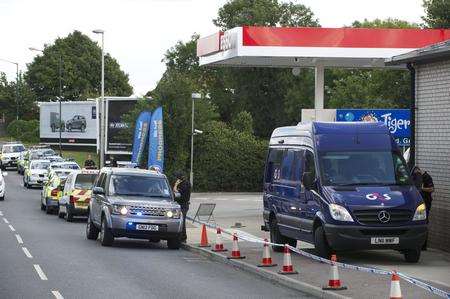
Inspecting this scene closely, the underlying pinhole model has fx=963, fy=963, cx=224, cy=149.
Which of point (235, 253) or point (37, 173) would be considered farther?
point (37, 173)

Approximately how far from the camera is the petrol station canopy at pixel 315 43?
35.8m

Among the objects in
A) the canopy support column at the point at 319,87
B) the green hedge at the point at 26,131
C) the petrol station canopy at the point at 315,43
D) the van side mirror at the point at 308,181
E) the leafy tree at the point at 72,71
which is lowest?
the van side mirror at the point at 308,181

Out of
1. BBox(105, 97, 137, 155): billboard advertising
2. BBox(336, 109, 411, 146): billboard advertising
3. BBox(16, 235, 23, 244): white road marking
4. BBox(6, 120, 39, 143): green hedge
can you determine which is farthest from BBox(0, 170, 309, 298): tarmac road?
BBox(6, 120, 39, 143): green hedge

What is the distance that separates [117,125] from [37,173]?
8.09 meters

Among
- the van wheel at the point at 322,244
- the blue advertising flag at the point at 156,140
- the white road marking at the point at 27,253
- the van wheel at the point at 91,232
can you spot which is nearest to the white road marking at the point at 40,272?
the white road marking at the point at 27,253

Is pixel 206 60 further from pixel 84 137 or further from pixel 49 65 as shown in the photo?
pixel 49 65

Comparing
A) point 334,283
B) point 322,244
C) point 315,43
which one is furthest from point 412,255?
point 315,43

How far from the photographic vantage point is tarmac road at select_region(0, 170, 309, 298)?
14.3m

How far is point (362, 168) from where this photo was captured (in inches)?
734

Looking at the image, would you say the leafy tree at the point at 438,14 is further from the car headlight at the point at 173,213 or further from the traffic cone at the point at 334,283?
the traffic cone at the point at 334,283

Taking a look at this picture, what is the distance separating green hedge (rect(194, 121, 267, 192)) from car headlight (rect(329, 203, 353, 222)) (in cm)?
3540

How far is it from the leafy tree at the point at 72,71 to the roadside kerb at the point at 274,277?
3589 inches

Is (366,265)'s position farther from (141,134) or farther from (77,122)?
(77,122)

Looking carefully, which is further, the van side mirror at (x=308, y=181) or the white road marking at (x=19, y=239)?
the white road marking at (x=19, y=239)
